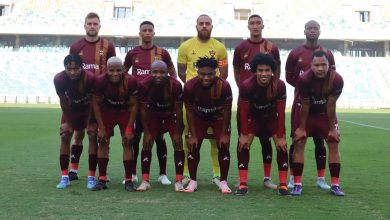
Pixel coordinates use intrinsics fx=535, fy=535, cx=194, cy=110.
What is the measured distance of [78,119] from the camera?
629 centimetres

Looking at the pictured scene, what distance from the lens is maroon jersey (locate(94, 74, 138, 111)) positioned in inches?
233

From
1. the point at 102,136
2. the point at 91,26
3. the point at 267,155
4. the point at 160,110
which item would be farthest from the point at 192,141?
the point at 91,26

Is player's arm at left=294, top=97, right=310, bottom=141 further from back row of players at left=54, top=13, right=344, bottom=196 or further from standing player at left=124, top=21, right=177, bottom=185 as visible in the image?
standing player at left=124, top=21, right=177, bottom=185

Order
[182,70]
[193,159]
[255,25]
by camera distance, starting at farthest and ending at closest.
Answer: [182,70], [255,25], [193,159]

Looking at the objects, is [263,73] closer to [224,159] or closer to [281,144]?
[281,144]

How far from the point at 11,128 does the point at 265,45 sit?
10.3 m

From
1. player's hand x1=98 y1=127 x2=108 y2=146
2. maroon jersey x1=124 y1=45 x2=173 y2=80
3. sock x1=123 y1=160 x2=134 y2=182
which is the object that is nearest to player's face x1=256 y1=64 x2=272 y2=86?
maroon jersey x1=124 y1=45 x2=173 y2=80

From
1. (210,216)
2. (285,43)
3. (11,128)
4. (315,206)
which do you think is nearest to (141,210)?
(210,216)

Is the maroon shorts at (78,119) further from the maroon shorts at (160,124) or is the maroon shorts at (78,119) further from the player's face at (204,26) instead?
the player's face at (204,26)

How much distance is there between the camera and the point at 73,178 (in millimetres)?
6500

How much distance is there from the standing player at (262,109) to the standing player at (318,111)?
16 cm

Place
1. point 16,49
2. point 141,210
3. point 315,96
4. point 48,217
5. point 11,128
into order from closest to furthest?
1. point 48,217
2. point 141,210
3. point 315,96
4. point 11,128
5. point 16,49

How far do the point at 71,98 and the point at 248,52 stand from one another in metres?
2.18

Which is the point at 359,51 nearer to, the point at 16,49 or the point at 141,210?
the point at 16,49
